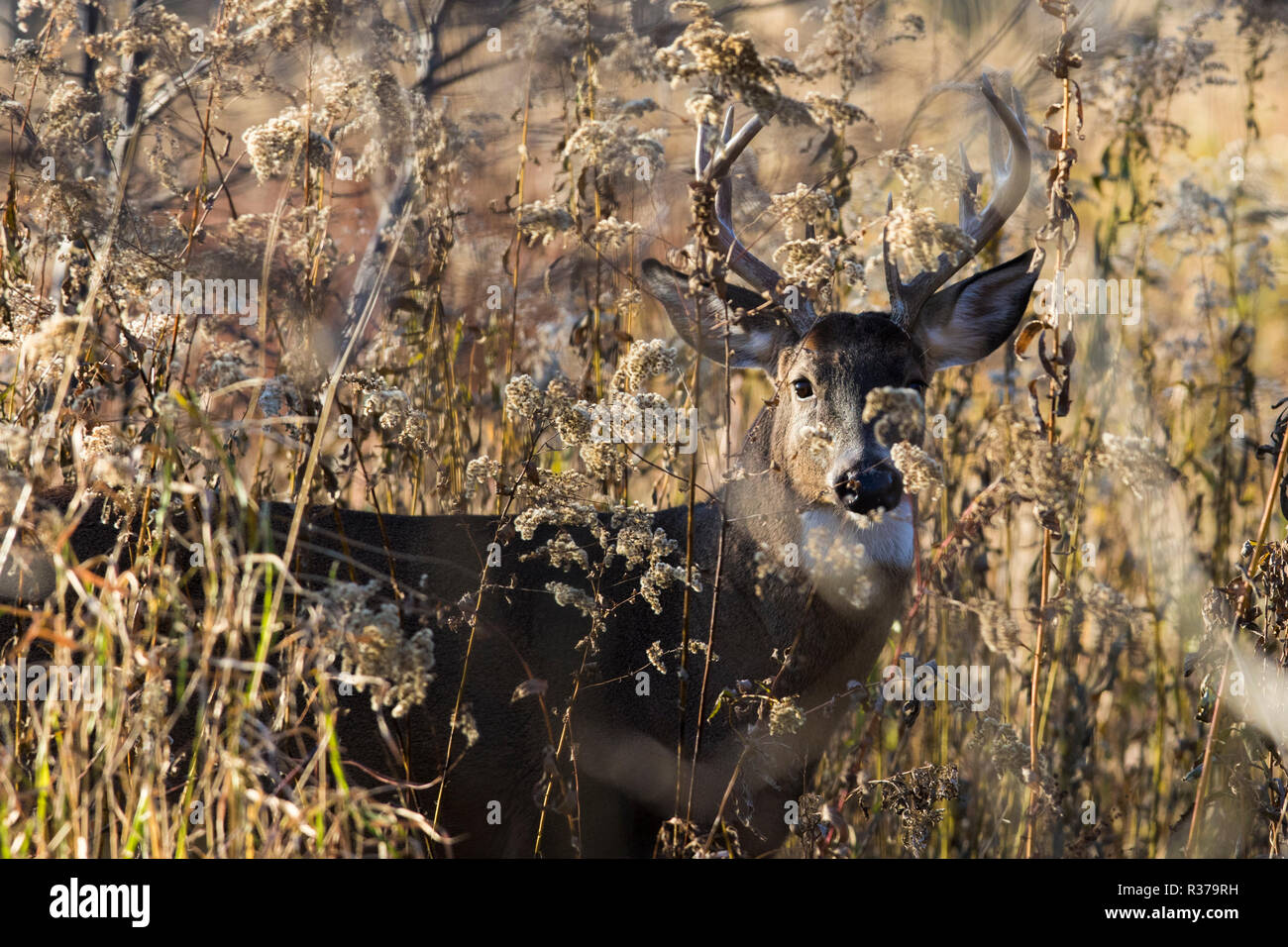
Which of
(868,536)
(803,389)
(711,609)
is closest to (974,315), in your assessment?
(803,389)

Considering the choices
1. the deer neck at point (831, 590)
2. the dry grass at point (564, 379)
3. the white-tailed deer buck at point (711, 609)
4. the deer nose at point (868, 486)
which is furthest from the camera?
the deer neck at point (831, 590)

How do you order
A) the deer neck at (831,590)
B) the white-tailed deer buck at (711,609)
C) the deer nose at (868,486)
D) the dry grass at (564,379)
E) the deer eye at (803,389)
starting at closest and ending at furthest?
the dry grass at (564,379), the deer nose at (868,486), the white-tailed deer buck at (711,609), the deer neck at (831,590), the deer eye at (803,389)

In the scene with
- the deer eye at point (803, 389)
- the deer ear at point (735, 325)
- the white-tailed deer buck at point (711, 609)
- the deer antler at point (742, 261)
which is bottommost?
the white-tailed deer buck at point (711, 609)

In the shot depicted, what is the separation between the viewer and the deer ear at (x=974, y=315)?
158 inches

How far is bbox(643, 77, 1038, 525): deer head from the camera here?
3.78 m

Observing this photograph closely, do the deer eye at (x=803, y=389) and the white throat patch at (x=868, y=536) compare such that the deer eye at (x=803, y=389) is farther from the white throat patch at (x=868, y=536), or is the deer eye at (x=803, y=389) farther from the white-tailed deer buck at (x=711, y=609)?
the white throat patch at (x=868, y=536)

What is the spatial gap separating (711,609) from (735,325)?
120 cm

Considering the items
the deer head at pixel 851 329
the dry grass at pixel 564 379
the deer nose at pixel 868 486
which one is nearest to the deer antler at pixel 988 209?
the deer head at pixel 851 329

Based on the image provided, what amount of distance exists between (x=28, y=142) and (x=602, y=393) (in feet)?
7.44

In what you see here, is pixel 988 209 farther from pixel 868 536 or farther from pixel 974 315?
pixel 868 536

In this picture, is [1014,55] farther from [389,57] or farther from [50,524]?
[50,524]

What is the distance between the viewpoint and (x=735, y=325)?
411 cm
